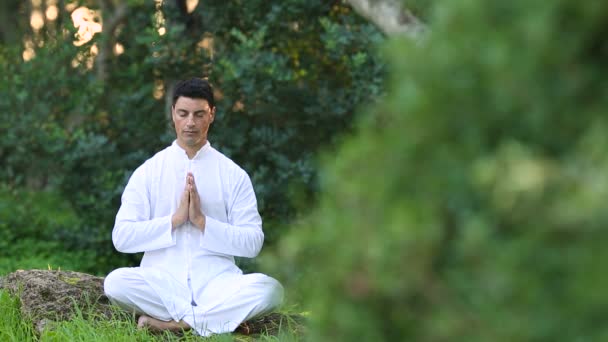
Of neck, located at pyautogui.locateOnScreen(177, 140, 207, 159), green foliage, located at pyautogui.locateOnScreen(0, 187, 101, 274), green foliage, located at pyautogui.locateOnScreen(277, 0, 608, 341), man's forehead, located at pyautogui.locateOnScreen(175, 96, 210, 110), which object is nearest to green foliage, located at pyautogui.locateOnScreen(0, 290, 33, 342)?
neck, located at pyautogui.locateOnScreen(177, 140, 207, 159)

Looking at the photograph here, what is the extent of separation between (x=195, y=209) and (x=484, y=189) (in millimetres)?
3810

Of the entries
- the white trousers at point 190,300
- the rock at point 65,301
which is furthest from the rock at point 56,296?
the white trousers at point 190,300

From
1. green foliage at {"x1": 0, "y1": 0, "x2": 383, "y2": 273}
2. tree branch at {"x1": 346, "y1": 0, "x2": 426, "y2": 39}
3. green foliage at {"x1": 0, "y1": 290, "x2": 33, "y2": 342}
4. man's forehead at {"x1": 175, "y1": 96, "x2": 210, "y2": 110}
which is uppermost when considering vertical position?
green foliage at {"x1": 0, "y1": 0, "x2": 383, "y2": 273}

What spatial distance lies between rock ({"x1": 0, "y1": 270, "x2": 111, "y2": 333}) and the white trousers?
0.19 meters

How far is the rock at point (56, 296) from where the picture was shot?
5637 mm

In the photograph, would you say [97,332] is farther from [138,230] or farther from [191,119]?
[191,119]

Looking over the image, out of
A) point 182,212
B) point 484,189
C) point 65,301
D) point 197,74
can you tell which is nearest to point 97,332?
point 65,301

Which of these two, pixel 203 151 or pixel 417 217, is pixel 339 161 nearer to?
pixel 417 217

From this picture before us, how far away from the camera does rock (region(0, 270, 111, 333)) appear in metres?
5.64

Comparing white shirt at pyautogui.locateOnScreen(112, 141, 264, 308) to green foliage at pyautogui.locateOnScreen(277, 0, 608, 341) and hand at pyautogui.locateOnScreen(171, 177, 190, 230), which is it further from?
green foliage at pyautogui.locateOnScreen(277, 0, 608, 341)

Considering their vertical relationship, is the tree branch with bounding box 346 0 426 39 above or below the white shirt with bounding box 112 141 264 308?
above

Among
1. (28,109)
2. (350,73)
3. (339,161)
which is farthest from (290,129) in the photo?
(339,161)

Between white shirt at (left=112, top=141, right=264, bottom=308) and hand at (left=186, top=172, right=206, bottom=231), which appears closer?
hand at (left=186, top=172, right=206, bottom=231)

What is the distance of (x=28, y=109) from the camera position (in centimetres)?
954
